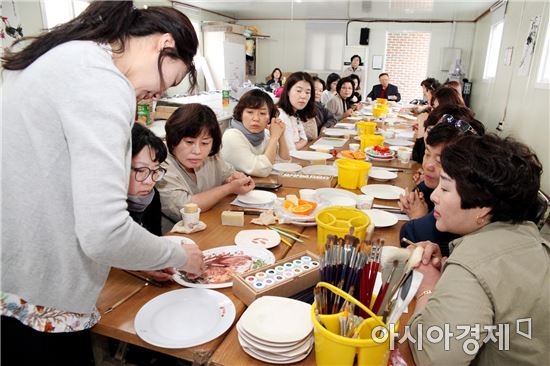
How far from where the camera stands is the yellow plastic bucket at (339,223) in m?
1.17

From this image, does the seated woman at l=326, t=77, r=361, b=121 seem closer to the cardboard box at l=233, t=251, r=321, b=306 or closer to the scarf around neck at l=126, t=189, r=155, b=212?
the scarf around neck at l=126, t=189, r=155, b=212

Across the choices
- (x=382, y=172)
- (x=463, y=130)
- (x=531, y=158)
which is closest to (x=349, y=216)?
(x=531, y=158)

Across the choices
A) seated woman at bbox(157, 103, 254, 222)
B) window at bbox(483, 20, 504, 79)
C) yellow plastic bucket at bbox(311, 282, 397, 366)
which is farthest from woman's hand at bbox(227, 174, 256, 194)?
window at bbox(483, 20, 504, 79)

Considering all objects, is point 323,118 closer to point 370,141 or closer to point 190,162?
point 370,141

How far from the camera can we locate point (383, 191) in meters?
1.99

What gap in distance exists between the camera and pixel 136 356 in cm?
132

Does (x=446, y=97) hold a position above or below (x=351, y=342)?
above

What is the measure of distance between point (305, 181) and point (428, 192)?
63 cm

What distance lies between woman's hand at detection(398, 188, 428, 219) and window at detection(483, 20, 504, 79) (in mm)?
5804

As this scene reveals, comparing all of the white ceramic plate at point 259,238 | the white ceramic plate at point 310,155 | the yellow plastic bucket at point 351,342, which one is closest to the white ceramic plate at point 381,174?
the white ceramic plate at point 310,155

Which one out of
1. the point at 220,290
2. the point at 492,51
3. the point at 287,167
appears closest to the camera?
the point at 220,290

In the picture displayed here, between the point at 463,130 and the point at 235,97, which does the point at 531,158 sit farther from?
the point at 235,97

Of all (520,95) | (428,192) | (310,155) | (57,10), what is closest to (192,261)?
(428,192)

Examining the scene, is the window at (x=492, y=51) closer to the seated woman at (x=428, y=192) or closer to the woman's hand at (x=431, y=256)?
the seated woman at (x=428, y=192)
